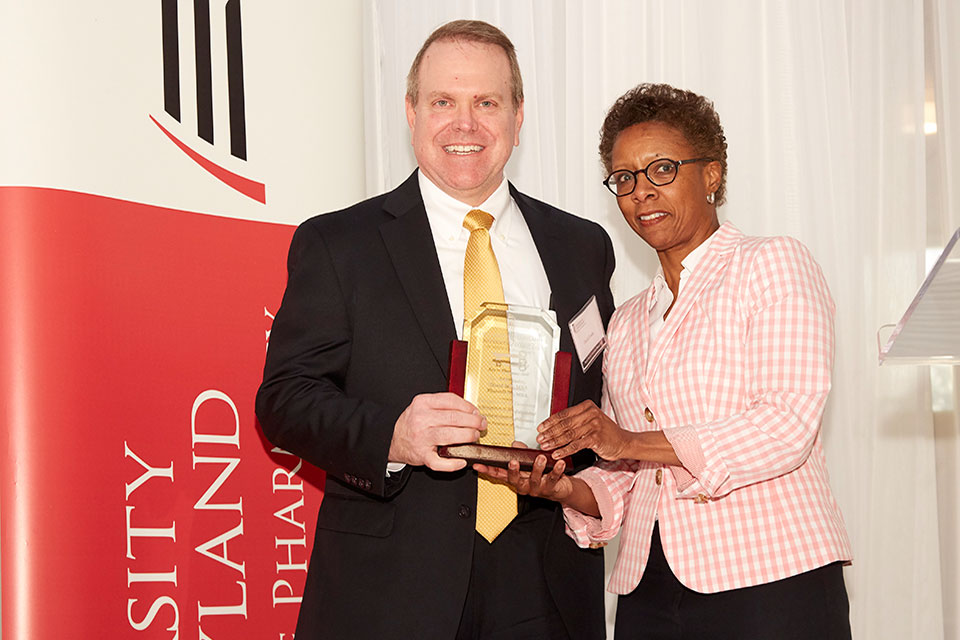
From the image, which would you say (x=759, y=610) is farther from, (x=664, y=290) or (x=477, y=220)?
(x=477, y=220)

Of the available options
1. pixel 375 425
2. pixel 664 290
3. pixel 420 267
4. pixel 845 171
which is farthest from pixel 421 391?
pixel 845 171

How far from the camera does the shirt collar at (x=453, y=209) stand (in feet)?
8.32

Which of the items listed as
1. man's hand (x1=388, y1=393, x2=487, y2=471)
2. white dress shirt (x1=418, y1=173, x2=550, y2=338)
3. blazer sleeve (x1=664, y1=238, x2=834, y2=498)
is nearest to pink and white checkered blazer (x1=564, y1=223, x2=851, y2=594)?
blazer sleeve (x1=664, y1=238, x2=834, y2=498)

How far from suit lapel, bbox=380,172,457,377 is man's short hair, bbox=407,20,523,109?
33 centimetres

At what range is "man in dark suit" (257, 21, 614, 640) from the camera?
2.18 m

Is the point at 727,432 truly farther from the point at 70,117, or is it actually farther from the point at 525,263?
the point at 70,117

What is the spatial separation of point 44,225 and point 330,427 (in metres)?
1.02

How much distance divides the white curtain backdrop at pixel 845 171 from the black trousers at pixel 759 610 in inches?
61.5

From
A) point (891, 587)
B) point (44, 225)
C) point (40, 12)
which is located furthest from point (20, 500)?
point (891, 587)

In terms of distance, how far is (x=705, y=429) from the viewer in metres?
2.13

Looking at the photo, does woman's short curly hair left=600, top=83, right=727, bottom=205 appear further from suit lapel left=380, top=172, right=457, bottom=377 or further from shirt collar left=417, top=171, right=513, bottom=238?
suit lapel left=380, top=172, right=457, bottom=377

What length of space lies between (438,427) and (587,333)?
52 centimetres

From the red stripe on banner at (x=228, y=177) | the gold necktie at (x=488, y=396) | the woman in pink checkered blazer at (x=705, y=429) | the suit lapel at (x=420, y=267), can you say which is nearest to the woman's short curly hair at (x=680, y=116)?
the woman in pink checkered blazer at (x=705, y=429)

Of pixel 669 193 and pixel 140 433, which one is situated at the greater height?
pixel 669 193
